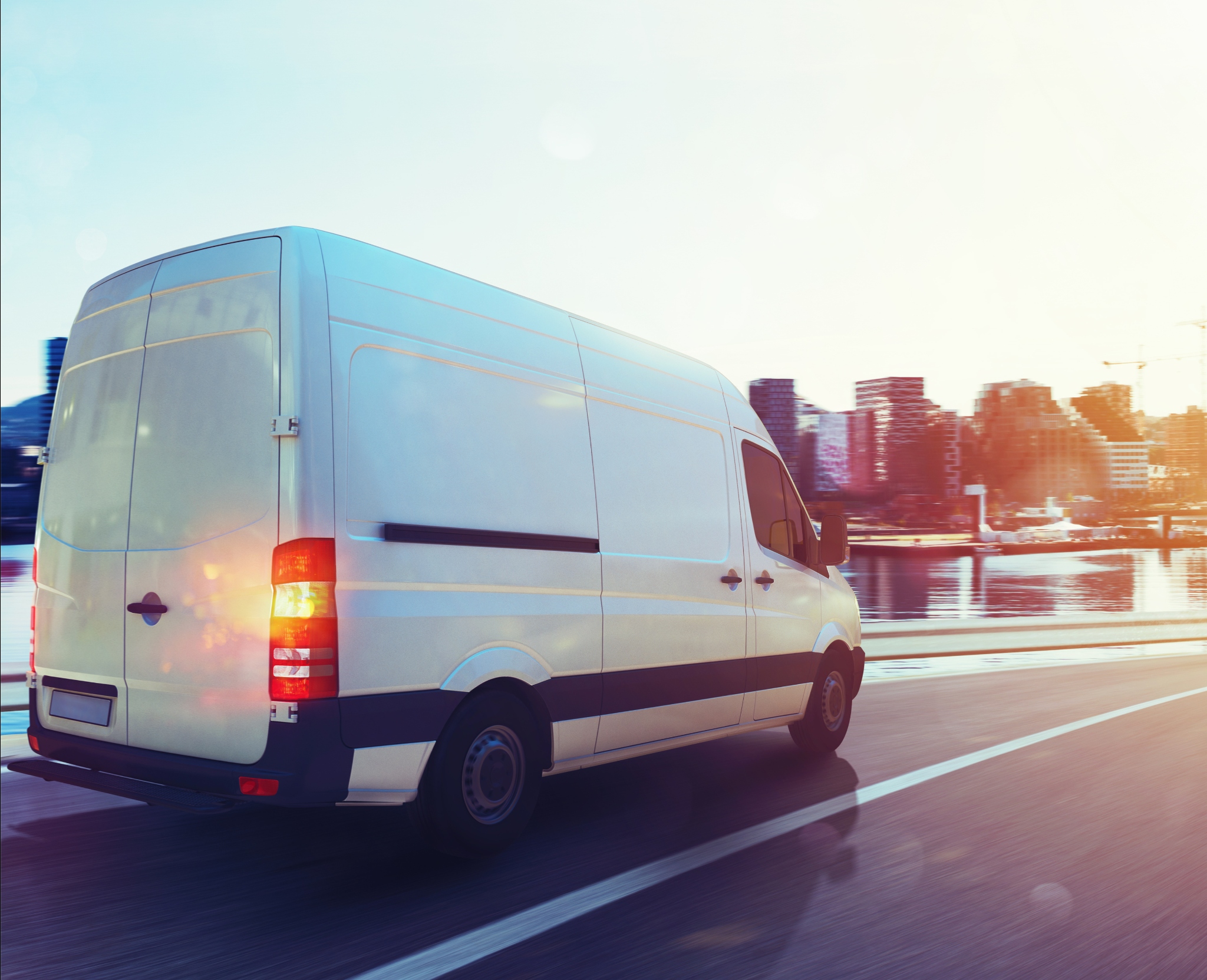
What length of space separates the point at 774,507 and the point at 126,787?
414 cm

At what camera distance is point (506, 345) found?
454 centimetres

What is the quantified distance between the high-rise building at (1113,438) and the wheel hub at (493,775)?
133958 mm

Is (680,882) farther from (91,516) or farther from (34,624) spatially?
(34,624)

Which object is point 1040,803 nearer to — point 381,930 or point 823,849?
point 823,849

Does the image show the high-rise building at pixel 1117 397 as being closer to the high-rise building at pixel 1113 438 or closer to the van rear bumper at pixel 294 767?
the high-rise building at pixel 1113 438

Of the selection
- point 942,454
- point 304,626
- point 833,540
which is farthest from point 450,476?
point 942,454

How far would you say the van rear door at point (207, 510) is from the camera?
3.62 meters

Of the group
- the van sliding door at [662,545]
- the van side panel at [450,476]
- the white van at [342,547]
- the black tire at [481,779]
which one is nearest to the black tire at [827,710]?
the van sliding door at [662,545]

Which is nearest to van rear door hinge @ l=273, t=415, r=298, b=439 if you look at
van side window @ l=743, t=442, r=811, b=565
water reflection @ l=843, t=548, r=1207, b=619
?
van side window @ l=743, t=442, r=811, b=565

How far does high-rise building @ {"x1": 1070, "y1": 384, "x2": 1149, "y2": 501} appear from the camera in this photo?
5138 inches

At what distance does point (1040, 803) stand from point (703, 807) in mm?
1893

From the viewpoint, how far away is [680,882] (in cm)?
406

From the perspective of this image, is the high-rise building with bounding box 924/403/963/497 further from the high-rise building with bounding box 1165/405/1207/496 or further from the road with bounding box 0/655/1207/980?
the road with bounding box 0/655/1207/980

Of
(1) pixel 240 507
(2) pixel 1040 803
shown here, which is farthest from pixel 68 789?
(2) pixel 1040 803
